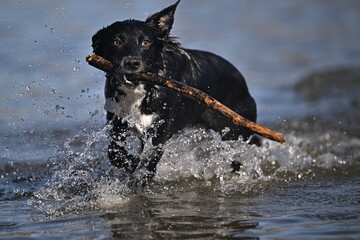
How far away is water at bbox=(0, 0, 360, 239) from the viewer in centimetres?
518

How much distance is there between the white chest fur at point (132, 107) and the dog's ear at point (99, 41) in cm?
42

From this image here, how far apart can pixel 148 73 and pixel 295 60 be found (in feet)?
28.0

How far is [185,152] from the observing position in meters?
7.12

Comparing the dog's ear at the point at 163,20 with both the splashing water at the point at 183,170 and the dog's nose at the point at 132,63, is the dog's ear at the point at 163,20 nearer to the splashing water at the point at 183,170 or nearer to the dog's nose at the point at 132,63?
the dog's nose at the point at 132,63

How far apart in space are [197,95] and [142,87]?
911 mm

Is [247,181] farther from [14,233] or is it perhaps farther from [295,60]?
[295,60]

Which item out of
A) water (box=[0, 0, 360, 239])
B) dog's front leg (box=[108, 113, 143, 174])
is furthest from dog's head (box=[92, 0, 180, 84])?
water (box=[0, 0, 360, 239])

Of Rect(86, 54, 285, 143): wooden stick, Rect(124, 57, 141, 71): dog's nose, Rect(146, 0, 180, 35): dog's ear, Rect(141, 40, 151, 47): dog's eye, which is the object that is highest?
Rect(146, 0, 180, 35): dog's ear

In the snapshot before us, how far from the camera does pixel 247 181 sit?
6.60 m

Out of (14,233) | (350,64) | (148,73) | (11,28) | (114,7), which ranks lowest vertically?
(14,233)

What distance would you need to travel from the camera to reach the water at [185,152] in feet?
17.0

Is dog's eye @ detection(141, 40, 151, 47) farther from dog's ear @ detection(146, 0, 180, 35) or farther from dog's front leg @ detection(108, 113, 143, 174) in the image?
dog's front leg @ detection(108, 113, 143, 174)

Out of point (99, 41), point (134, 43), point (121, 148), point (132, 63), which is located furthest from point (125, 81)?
point (121, 148)

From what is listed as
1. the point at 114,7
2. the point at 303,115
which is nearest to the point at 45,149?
the point at 303,115
